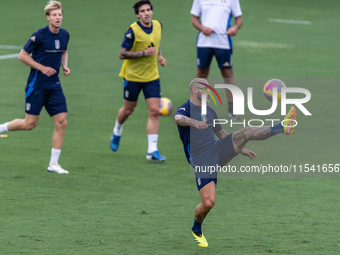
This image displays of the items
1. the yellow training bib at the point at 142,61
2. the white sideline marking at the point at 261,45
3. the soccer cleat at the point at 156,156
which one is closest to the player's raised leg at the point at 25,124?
the yellow training bib at the point at 142,61

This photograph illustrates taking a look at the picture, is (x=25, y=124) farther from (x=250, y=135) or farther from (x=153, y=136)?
(x=250, y=135)

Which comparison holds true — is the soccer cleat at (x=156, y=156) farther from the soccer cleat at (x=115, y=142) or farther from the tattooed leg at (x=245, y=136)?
the tattooed leg at (x=245, y=136)

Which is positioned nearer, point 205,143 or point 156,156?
point 205,143

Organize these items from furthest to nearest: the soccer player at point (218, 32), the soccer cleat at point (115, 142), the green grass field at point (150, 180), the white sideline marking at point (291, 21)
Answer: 1. the white sideline marking at point (291, 21)
2. the soccer player at point (218, 32)
3. the soccer cleat at point (115, 142)
4. the green grass field at point (150, 180)

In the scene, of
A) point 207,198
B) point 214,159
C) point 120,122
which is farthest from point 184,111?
point 120,122

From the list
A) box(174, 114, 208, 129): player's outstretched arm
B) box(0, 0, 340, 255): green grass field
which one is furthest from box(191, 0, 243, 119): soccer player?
box(174, 114, 208, 129): player's outstretched arm

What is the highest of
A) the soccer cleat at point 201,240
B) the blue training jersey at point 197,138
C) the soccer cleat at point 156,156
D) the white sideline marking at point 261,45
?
the blue training jersey at point 197,138

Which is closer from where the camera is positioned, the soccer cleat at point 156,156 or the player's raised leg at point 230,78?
the soccer cleat at point 156,156

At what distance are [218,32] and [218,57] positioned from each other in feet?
1.69

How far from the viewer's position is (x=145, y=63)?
950 centimetres

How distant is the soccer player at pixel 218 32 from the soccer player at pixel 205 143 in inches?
236

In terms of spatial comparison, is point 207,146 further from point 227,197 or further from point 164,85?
point 164,85

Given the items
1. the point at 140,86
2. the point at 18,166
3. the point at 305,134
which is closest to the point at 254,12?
the point at 305,134

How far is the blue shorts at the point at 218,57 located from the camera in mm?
11937
